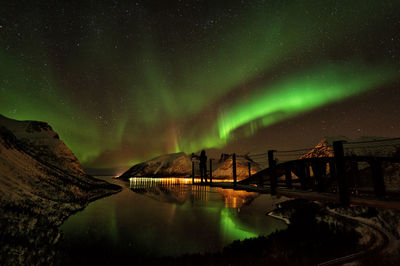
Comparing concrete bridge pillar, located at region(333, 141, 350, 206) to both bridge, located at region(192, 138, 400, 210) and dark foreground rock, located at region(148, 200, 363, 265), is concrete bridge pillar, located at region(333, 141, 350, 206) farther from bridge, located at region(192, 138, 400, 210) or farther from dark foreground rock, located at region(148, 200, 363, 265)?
dark foreground rock, located at region(148, 200, 363, 265)

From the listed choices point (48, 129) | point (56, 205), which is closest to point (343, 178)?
point (56, 205)

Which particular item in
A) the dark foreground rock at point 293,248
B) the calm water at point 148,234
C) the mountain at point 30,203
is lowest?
the calm water at point 148,234

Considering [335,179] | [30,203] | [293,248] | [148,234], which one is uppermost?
[335,179]

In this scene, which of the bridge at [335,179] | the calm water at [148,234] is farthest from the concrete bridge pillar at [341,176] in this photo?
the calm water at [148,234]

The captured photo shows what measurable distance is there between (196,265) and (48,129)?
8136cm

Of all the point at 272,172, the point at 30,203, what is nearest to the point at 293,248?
the point at 272,172

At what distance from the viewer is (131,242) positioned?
2439 cm

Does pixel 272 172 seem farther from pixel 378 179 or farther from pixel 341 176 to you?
pixel 378 179

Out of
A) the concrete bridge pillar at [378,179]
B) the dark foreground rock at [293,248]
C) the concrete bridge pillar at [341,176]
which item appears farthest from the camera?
the dark foreground rock at [293,248]

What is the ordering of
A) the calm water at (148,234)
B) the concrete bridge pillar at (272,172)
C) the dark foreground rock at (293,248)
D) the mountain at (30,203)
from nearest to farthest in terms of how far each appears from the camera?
1. the concrete bridge pillar at (272,172)
2. the mountain at (30,203)
3. the dark foreground rock at (293,248)
4. the calm water at (148,234)

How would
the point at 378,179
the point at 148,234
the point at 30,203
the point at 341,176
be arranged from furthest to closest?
the point at 148,234, the point at 30,203, the point at 378,179, the point at 341,176

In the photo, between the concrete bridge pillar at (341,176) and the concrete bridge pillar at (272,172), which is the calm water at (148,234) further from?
the concrete bridge pillar at (341,176)

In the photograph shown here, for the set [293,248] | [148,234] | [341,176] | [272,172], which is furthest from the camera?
[148,234]

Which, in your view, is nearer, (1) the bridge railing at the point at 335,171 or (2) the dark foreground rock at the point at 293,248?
(1) the bridge railing at the point at 335,171
